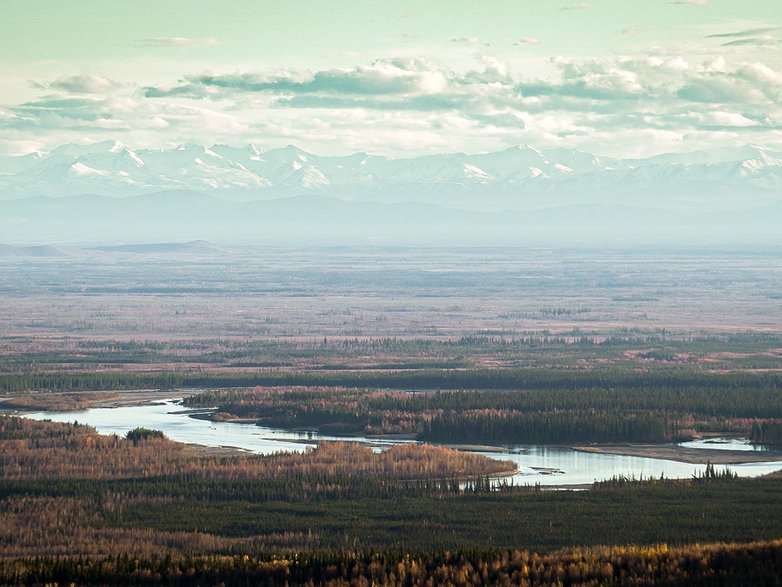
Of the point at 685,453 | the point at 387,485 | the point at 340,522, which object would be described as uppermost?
the point at 685,453

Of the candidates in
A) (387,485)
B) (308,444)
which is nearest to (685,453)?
(308,444)

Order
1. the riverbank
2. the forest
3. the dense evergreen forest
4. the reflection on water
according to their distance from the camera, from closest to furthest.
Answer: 1. the dense evergreen forest
2. the forest
3. the reflection on water
4. the riverbank

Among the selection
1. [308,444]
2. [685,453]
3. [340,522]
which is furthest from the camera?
[308,444]

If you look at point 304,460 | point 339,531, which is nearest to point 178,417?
point 304,460

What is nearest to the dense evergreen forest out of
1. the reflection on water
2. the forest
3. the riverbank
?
the forest

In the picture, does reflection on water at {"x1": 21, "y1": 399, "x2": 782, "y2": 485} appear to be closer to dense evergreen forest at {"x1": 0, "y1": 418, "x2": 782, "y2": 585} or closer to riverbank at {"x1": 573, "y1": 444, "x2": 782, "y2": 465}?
riverbank at {"x1": 573, "y1": 444, "x2": 782, "y2": 465}

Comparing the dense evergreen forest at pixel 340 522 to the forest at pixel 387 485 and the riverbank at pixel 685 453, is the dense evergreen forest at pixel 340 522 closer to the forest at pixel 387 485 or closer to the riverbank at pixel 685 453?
the forest at pixel 387 485

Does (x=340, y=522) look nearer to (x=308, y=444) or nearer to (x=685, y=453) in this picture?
(x=308, y=444)

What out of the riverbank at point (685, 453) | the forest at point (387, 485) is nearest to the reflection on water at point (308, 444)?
the riverbank at point (685, 453)
